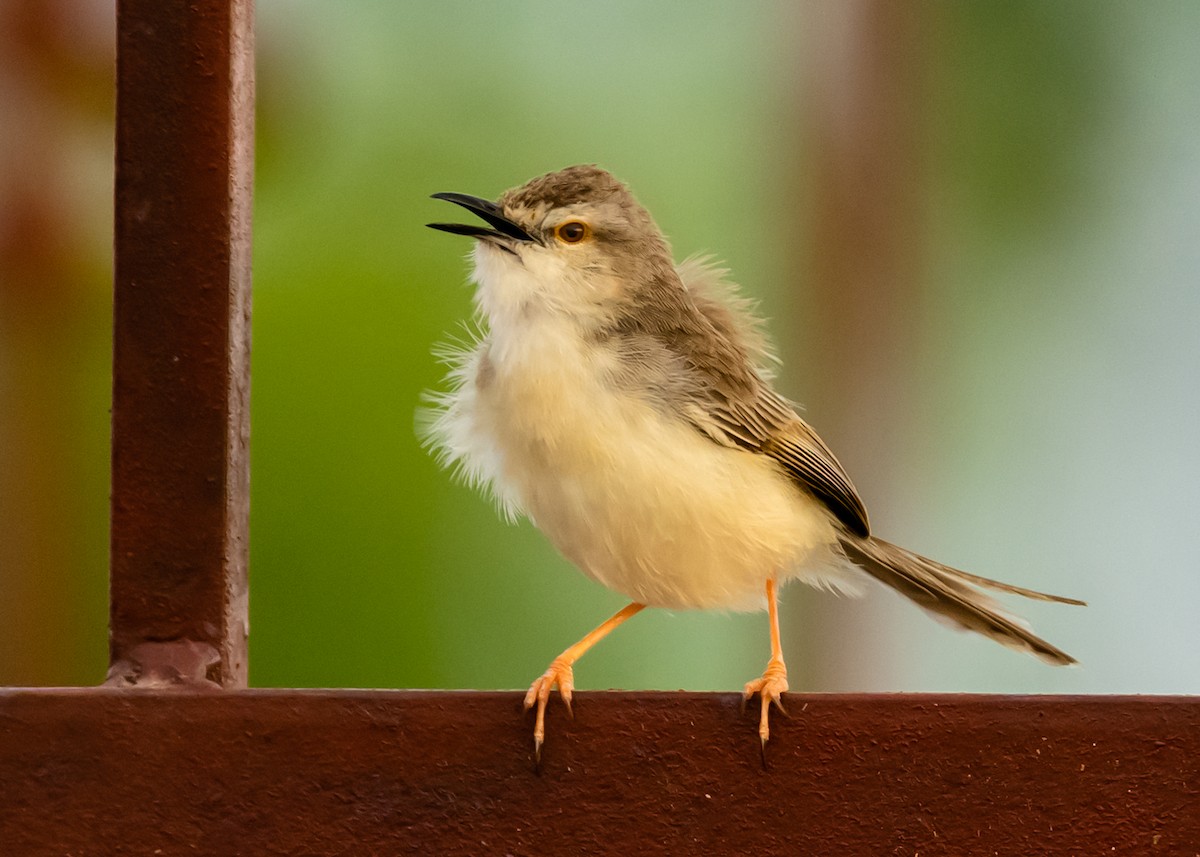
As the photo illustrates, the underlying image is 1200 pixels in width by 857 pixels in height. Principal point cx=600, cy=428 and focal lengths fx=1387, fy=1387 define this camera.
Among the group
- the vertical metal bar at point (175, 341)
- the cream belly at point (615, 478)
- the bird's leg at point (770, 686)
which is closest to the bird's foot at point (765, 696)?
the bird's leg at point (770, 686)

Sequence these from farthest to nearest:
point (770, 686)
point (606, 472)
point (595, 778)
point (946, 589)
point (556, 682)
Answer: point (946, 589) → point (606, 472) → point (556, 682) → point (770, 686) → point (595, 778)

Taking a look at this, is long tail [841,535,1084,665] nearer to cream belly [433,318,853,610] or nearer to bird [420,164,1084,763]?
bird [420,164,1084,763]

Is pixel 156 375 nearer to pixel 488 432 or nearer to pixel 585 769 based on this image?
pixel 585 769

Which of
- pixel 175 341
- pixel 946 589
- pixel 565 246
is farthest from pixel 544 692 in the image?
pixel 946 589

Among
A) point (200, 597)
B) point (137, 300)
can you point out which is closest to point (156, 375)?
point (137, 300)

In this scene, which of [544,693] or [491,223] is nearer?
[544,693]

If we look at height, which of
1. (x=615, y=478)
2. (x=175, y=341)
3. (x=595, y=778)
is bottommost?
(x=595, y=778)

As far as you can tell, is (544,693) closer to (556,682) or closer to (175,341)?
(556,682)

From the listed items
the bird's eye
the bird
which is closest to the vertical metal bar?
the bird
